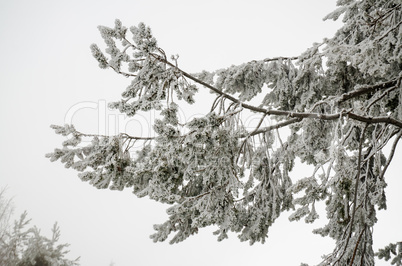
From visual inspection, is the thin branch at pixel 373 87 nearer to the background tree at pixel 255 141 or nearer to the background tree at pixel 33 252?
the background tree at pixel 255 141

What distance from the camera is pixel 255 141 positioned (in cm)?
376

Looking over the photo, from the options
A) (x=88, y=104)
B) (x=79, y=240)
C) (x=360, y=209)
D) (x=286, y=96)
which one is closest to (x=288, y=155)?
(x=286, y=96)

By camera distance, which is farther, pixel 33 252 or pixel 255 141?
pixel 33 252

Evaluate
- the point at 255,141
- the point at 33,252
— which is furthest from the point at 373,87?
the point at 33,252

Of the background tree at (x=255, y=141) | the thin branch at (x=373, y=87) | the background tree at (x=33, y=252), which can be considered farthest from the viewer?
the background tree at (x=33, y=252)

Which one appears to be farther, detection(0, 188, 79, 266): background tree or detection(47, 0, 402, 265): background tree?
detection(0, 188, 79, 266): background tree

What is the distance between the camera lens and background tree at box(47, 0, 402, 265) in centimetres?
270

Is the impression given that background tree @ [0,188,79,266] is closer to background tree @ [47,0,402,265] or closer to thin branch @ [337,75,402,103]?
background tree @ [47,0,402,265]

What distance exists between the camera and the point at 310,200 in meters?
3.54

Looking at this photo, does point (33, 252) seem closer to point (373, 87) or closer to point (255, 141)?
point (255, 141)

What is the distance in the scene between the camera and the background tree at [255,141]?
2.70m

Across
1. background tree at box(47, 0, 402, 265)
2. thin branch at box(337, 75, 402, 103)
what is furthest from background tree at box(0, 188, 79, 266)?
thin branch at box(337, 75, 402, 103)

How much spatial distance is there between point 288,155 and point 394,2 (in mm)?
2619

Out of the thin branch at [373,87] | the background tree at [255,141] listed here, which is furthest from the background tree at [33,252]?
the thin branch at [373,87]
